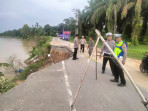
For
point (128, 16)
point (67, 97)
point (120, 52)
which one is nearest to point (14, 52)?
point (128, 16)

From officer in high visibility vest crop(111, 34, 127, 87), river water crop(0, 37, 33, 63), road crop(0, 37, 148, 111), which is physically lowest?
river water crop(0, 37, 33, 63)

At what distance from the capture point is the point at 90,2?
1102 inches

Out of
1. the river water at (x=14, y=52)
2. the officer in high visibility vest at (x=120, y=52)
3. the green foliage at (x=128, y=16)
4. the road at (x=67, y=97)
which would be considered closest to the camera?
the road at (x=67, y=97)

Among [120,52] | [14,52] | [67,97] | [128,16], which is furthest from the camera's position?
[14,52]

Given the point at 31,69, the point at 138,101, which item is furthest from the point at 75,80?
the point at 31,69

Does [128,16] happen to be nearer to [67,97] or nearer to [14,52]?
[67,97]

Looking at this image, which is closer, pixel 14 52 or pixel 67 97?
pixel 67 97

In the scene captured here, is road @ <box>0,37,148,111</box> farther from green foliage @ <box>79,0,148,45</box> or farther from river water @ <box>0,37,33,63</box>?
river water @ <box>0,37,33,63</box>

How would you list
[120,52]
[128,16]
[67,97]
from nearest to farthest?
1. [67,97]
2. [120,52]
3. [128,16]

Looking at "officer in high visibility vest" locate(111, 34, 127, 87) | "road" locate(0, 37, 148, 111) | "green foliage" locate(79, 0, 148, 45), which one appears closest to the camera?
"road" locate(0, 37, 148, 111)

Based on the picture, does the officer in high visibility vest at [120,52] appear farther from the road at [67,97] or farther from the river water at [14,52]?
the river water at [14,52]

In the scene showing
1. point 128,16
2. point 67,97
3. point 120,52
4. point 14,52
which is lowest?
point 14,52

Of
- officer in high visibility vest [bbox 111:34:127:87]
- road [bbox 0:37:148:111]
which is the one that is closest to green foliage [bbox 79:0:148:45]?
officer in high visibility vest [bbox 111:34:127:87]

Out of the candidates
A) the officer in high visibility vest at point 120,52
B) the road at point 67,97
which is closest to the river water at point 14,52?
the road at point 67,97
